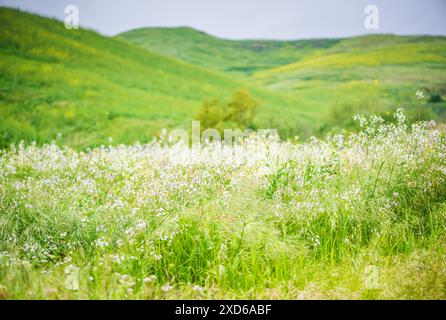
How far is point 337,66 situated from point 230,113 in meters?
42.3

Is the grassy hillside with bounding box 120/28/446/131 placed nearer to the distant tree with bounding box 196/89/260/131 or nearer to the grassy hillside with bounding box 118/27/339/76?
the grassy hillside with bounding box 118/27/339/76

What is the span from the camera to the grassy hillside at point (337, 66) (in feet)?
58.6

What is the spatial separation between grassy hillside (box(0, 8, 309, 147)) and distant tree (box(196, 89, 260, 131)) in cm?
202

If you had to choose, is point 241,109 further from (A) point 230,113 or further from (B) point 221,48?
(B) point 221,48

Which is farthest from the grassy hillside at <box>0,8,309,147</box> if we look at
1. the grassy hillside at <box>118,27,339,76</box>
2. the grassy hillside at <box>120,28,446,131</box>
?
the grassy hillside at <box>118,27,339,76</box>

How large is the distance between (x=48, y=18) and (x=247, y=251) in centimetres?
3406

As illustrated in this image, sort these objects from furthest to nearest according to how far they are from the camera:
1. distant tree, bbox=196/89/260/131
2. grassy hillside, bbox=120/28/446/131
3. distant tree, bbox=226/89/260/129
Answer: grassy hillside, bbox=120/28/446/131
distant tree, bbox=226/89/260/129
distant tree, bbox=196/89/260/131

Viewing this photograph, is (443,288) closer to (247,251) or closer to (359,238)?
(359,238)

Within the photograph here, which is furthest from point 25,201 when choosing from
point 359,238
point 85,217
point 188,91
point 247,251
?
point 188,91

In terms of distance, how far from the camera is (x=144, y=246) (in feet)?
16.3

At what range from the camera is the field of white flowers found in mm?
4195

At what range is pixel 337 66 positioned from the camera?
179ft

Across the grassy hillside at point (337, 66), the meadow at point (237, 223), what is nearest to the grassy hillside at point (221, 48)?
the grassy hillside at point (337, 66)

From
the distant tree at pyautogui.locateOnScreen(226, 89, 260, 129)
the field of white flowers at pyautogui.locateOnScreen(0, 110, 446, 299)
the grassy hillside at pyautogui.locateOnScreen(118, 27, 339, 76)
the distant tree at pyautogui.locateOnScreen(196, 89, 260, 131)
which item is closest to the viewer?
the field of white flowers at pyautogui.locateOnScreen(0, 110, 446, 299)
